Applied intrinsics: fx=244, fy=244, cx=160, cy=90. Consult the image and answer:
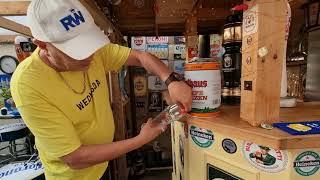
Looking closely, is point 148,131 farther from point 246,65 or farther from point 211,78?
point 246,65

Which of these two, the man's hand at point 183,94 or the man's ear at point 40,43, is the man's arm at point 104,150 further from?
the man's ear at point 40,43

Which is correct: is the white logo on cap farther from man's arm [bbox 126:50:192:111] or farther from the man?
man's arm [bbox 126:50:192:111]

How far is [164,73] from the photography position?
1.07 m

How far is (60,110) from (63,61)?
0.60 feet

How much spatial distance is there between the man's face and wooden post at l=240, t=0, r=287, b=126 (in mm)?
554

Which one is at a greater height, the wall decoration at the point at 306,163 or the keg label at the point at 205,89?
the keg label at the point at 205,89

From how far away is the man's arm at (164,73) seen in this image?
0.86 meters

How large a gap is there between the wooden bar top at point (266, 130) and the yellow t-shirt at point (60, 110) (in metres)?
0.42

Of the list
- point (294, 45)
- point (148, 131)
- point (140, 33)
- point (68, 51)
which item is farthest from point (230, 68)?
point (140, 33)

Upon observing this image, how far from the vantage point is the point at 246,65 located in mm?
765

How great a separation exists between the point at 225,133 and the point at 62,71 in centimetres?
66

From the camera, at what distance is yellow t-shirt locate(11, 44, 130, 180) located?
2.78 feet

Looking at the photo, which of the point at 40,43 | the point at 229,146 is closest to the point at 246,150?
the point at 229,146

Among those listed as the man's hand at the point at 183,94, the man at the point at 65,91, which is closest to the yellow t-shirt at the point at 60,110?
the man at the point at 65,91
